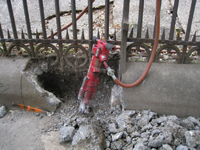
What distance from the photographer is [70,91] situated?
10.4ft

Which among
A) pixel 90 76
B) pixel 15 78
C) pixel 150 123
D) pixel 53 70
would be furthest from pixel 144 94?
pixel 15 78

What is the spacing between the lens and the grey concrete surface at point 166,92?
2.38 metres

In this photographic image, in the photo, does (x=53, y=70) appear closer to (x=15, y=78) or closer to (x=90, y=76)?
(x=15, y=78)


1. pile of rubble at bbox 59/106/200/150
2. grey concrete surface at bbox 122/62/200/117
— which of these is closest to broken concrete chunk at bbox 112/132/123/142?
pile of rubble at bbox 59/106/200/150

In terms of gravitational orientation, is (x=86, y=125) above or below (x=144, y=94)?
below

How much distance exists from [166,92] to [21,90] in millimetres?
2069

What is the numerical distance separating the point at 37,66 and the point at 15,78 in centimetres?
36

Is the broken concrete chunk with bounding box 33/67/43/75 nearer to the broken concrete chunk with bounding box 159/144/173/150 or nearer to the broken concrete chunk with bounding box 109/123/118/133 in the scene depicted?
the broken concrete chunk with bounding box 109/123/118/133

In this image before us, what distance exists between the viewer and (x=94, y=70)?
2.35m

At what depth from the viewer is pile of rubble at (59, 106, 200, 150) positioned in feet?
6.31

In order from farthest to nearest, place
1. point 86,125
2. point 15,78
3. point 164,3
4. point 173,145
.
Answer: point 164,3
point 15,78
point 86,125
point 173,145

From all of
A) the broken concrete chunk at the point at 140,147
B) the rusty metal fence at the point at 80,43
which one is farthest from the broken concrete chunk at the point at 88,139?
the rusty metal fence at the point at 80,43

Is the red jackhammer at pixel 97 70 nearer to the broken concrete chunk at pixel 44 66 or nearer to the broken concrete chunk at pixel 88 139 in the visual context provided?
the broken concrete chunk at pixel 88 139

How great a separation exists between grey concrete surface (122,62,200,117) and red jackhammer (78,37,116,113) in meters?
0.40
